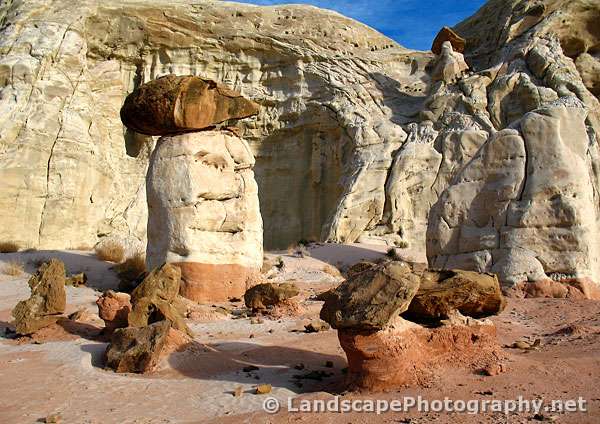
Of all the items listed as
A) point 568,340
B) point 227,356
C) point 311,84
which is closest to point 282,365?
point 227,356

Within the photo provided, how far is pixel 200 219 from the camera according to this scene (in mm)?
8992

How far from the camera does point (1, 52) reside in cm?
1789

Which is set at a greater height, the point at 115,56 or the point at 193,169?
the point at 115,56

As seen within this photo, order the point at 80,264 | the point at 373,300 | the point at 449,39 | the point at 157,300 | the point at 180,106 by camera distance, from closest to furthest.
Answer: the point at 373,300
the point at 157,300
the point at 180,106
the point at 80,264
the point at 449,39

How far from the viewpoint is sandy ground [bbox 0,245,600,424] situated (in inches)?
163

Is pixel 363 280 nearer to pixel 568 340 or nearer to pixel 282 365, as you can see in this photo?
pixel 282 365

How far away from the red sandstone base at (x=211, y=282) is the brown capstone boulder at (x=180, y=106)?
198 centimetres

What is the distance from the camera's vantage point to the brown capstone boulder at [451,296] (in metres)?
5.05

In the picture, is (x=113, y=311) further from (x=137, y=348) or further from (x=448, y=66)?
(x=448, y=66)

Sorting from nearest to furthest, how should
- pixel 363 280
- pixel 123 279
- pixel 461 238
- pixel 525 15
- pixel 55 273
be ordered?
pixel 363 280, pixel 55 273, pixel 461 238, pixel 123 279, pixel 525 15

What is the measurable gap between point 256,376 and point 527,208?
4.84m

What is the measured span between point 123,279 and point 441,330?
6637mm

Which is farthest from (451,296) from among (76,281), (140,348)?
(76,281)

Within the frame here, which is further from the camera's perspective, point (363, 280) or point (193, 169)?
point (193, 169)
